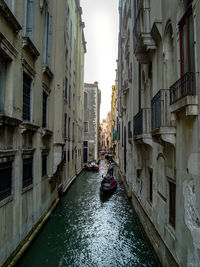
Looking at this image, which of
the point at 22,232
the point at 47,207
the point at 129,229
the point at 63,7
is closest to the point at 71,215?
the point at 47,207

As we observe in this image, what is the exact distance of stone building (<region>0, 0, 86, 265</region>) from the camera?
19.4 feet

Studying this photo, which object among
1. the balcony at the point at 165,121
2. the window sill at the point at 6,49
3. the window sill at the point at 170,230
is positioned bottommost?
the window sill at the point at 170,230

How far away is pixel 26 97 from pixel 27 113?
63 cm

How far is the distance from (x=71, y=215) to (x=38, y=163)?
3832 mm

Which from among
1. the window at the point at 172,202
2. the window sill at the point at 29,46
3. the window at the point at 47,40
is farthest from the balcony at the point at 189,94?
the window at the point at 47,40

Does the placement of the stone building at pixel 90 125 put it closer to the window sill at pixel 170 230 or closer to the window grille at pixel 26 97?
the window grille at pixel 26 97

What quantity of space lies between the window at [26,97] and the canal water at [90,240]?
16.2 feet

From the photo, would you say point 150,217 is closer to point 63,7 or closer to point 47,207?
point 47,207

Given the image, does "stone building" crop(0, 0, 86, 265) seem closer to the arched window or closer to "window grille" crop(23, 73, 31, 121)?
"window grille" crop(23, 73, 31, 121)

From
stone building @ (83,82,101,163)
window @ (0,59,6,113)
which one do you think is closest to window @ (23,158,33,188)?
window @ (0,59,6,113)

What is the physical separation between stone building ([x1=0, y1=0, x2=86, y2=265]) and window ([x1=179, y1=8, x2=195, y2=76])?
15.0 ft

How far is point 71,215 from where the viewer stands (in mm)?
10992

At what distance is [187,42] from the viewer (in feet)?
14.6

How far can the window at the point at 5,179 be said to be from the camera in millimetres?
5754
